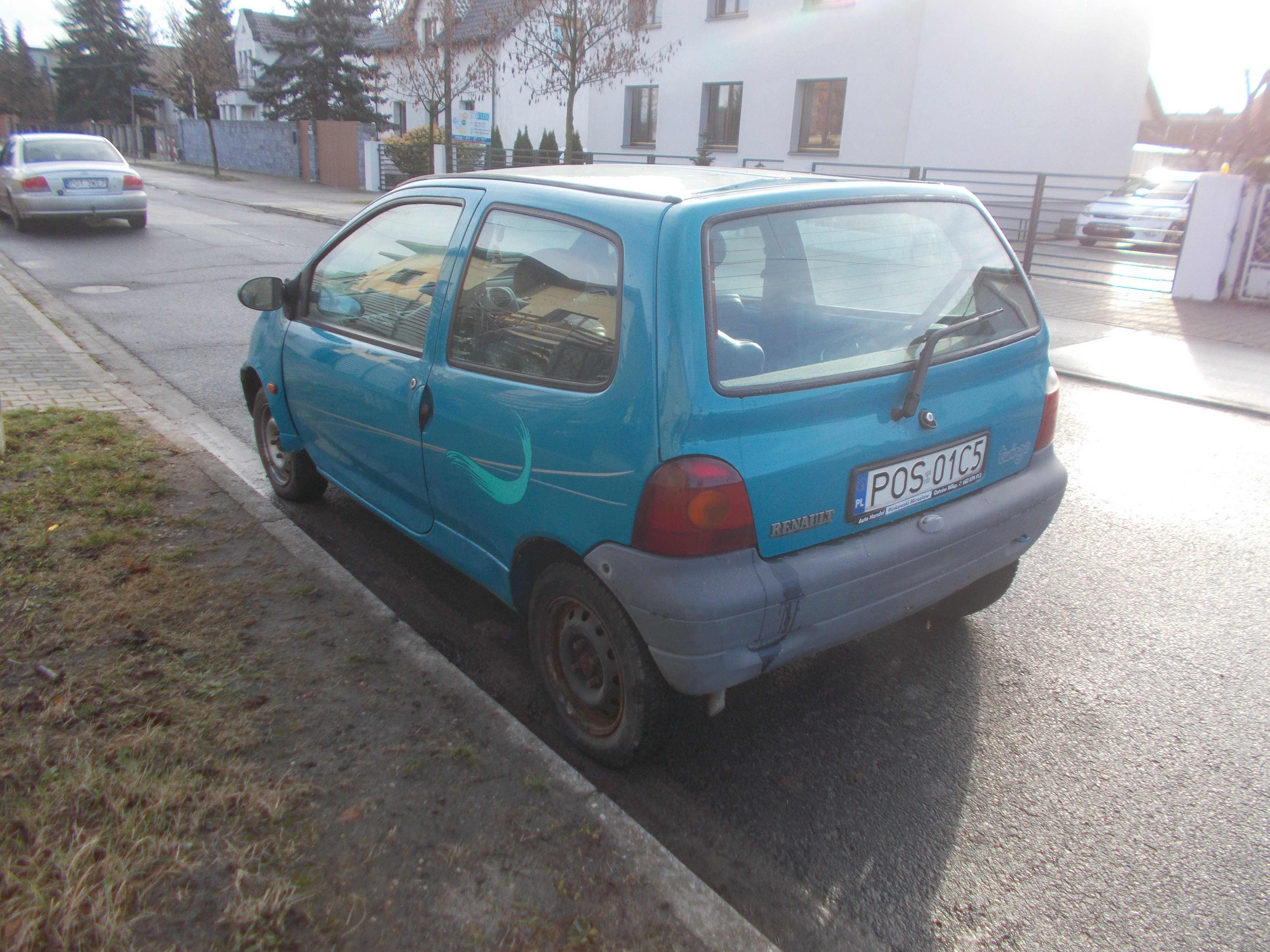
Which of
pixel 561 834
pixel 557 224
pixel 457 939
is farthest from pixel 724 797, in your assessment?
pixel 557 224

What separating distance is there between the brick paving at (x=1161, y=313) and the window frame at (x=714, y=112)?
14.4m

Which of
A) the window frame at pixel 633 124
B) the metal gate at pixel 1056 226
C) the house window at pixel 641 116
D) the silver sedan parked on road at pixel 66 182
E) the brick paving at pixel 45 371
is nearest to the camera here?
the brick paving at pixel 45 371

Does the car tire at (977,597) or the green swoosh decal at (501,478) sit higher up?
the green swoosh decal at (501,478)

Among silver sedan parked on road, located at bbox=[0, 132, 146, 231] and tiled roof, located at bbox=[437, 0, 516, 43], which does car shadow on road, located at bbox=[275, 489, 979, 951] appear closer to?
silver sedan parked on road, located at bbox=[0, 132, 146, 231]

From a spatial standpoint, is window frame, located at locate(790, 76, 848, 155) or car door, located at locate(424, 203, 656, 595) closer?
car door, located at locate(424, 203, 656, 595)

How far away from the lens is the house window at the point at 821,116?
79.9 ft

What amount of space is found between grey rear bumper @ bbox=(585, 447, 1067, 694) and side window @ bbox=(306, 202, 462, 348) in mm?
1362

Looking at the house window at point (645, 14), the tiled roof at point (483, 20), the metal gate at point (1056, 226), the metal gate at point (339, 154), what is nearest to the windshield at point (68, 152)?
the tiled roof at point (483, 20)

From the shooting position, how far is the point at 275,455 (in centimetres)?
498

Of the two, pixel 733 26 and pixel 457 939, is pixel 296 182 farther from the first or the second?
pixel 457 939

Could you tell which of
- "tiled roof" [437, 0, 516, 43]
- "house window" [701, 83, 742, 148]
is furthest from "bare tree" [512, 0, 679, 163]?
"house window" [701, 83, 742, 148]

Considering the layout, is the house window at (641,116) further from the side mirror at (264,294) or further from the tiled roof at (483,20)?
the side mirror at (264,294)

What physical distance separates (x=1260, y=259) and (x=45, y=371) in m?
13.8

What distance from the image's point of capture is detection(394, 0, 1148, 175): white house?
21234 millimetres
